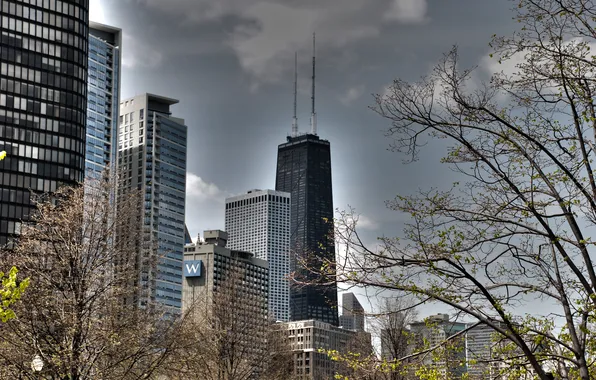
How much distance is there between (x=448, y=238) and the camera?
63.3 feet

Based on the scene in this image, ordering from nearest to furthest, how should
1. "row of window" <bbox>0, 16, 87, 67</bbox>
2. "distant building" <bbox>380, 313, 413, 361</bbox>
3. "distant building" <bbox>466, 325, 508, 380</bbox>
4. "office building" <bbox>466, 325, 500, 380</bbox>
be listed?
"office building" <bbox>466, 325, 500, 380</bbox>
"distant building" <bbox>466, 325, 508, 380</bbox>
"distant building" <bbox>380, 313, 413, 361</bbox>
"row of window" <bbox>0, 16, 87, 67</bbox>

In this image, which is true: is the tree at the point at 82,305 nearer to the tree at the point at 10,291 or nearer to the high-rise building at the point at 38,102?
the tree at the point at 10,291

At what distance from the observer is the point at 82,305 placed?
31141mm

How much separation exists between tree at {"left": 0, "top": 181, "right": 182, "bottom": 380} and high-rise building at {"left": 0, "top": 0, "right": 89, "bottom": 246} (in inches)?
4585

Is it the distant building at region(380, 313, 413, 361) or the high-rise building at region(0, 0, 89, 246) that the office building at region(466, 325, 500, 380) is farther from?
the high-rise building at region(0, 0, 89, 246)

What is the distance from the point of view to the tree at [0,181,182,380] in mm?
30203

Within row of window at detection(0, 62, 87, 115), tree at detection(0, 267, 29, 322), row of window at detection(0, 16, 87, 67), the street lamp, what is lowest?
the street lamp

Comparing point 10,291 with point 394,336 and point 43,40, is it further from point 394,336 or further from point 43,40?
point 43,40

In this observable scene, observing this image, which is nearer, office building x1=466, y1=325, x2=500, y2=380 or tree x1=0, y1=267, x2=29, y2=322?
tree x1=0, y1=267, x2=29, y2=322

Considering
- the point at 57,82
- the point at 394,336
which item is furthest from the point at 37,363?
the point at 57,82

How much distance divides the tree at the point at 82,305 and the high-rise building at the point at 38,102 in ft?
382

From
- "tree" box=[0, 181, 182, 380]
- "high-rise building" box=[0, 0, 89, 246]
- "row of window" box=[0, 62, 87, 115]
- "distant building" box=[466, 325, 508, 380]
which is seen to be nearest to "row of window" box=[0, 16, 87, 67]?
"high-rise building" box=[0, 0, 89, 246]

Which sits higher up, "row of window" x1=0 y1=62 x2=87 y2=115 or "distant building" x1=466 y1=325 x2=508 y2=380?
"row of window" x1=0 y1=62 x2=87 y2=115

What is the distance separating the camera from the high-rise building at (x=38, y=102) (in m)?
147
